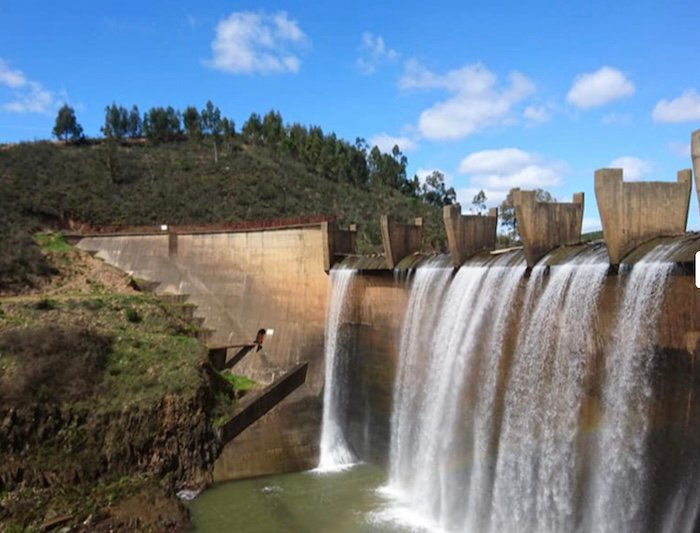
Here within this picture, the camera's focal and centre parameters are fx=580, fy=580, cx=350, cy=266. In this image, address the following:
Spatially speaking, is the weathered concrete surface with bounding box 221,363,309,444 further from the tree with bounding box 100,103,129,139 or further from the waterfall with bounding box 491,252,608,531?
the tree with bounding box 100,103,129,139

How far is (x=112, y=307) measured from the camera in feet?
95.2

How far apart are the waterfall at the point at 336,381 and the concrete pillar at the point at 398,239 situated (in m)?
2.77

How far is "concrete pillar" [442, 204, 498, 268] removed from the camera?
64.3ft

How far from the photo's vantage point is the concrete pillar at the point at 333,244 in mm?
27297

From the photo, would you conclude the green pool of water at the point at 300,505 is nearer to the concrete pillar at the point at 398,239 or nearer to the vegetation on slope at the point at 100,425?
the vegetation on slope at the point at 100,425

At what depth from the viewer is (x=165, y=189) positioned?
5984 centimetres

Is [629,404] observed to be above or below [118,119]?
below

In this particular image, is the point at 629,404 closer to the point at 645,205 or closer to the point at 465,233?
the point at 645,205

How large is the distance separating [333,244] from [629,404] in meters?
17.5

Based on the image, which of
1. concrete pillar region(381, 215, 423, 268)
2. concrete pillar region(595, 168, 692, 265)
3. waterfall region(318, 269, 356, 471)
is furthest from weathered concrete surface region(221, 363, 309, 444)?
concrete pillar region(595, 168, 692, 265)

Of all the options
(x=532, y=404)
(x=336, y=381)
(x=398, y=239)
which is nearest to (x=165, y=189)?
(x=336, y=381)

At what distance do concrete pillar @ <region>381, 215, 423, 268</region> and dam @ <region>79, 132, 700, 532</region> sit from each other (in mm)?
67

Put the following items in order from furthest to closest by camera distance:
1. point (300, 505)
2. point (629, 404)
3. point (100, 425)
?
point (100, 425) → point (300, 505) → point (629, 404)

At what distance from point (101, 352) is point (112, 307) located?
6.67 meters
